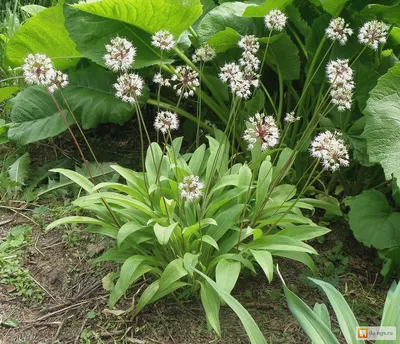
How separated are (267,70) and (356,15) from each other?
63 centimetres

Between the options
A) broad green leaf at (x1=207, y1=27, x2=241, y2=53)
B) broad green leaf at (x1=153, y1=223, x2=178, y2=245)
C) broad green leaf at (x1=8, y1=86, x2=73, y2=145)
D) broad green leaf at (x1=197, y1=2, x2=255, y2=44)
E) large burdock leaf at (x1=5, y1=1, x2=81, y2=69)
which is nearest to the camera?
Answer: broad green leaf at (x1=153, y1=223, x2=178, y2=245)

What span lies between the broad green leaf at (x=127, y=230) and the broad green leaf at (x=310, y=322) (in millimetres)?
665

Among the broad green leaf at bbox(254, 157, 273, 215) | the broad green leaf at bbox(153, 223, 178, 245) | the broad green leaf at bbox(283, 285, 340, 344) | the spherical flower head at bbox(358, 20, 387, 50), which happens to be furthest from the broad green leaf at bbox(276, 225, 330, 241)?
the spherical flower head at bbox(358, 20, 387, 50)

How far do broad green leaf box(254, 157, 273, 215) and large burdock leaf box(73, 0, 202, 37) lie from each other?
716 mm

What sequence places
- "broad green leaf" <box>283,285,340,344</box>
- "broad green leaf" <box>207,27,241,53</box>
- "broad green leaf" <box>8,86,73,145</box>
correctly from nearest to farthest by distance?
1. "broad green leaf" <box>283,285,340,344</box>
2. "broad green leaf" <box>207,27,241,53</box>
3. "broad green leaf" <box>8,86,73,145</box>

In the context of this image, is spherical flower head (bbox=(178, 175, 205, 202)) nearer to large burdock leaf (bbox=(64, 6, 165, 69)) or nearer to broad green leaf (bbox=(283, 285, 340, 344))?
broad green leaf (bbox=(283, 285, 340, 344))

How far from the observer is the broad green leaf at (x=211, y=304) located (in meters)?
1.84

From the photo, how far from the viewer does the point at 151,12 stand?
7.72 feet

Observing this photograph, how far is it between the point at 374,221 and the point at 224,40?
103 centimetres

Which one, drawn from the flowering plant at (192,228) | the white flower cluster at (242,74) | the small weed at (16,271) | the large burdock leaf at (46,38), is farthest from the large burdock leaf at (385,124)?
the large burdock leaf at (46,38)

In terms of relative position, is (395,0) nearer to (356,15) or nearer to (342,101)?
(356,15)

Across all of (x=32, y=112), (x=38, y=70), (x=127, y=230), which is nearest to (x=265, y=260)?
(x=127, y=230)

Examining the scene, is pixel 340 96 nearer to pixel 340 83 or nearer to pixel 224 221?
pixel 340 83

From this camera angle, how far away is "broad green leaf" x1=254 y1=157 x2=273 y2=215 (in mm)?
2211
